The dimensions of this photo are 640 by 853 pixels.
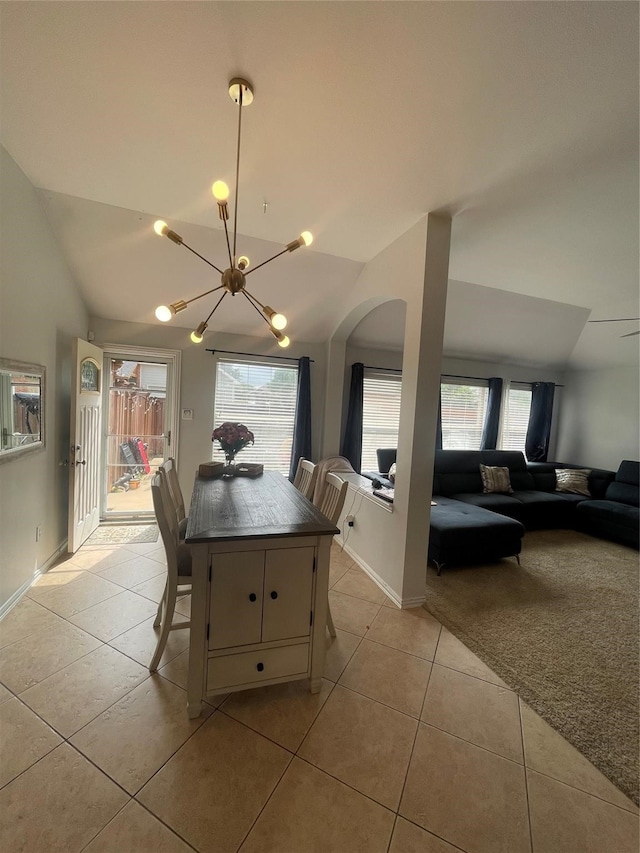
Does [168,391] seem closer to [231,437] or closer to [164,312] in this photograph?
[231,437]

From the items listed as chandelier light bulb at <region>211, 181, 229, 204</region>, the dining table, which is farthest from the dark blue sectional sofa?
chandelier light bulb at <region>211, 181, 229, 204</region>

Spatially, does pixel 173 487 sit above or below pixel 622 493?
above

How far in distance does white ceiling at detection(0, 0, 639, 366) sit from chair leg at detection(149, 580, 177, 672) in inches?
96.9

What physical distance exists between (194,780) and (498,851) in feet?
3.56

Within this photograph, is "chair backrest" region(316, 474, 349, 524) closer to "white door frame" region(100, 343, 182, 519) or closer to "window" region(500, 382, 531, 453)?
"white door frame" region(100, 343, 182, 519)

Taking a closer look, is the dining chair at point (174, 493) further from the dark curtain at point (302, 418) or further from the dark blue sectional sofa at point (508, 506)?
the dark blue sectional sofa at point (508, 506)

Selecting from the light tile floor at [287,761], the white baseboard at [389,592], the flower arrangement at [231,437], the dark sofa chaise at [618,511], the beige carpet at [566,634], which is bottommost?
the light tile floor at [287,761]

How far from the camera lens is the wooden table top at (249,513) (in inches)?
60.2

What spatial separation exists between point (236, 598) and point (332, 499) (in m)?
0.87

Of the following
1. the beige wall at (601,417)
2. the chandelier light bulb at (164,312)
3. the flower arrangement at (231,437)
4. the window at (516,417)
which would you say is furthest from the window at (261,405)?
the beige wall at (601,417)

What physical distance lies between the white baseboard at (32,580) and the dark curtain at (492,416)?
541cm

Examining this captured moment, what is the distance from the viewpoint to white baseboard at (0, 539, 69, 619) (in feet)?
6.98

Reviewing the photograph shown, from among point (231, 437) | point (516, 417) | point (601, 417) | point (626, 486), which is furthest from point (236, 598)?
point (601, 417)

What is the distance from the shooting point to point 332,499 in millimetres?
2193
